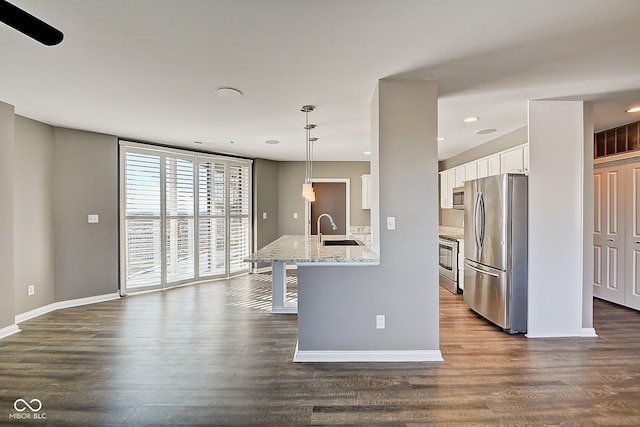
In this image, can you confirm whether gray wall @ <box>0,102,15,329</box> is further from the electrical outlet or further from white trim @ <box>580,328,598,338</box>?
white trim @ <box>580,328,598,338</box>

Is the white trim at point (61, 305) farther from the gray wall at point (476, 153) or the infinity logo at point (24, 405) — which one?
the gray wall at point (476, 153)

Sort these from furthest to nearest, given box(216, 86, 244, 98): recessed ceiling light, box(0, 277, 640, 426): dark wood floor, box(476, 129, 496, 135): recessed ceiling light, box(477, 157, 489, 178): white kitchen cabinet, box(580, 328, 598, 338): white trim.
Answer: box(477, 157, 489, 178): white kitchen cabinet
box(476, 129, 496, 135): recessed ceiling light
box(580, 328, 598, 338): white trim
box(216, 86, 244, 98): recessed ceiling light
box(0, 277, 640, 426): dark wood floor

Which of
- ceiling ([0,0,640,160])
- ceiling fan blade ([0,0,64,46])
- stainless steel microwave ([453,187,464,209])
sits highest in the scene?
ceiling ([0,0,640,160])

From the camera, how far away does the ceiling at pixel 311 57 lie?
5.69 feet

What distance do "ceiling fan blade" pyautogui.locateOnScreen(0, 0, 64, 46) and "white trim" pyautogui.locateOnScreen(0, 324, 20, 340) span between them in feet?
11.0

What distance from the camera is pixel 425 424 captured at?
189cm

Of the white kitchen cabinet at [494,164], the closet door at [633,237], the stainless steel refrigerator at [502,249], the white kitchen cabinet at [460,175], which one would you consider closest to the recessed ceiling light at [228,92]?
the stainless steel refrigerator at [502,249]

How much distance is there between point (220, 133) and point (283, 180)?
8.62 ft

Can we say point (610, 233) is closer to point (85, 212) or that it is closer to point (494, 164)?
point (494, 164)

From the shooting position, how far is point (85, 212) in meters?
4.37

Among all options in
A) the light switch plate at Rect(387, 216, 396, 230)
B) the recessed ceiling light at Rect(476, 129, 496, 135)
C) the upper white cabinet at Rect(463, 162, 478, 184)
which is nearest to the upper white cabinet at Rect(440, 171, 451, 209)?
the upper white cabinet at Rect(463, 162, 478, 184)

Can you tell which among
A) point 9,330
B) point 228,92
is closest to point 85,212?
point 9,330

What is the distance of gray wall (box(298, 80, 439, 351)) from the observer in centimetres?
266

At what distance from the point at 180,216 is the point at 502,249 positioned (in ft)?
15.7
